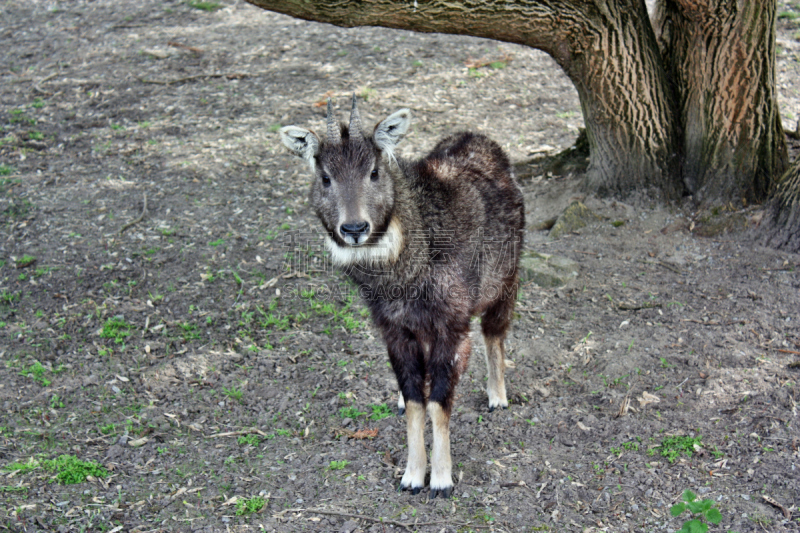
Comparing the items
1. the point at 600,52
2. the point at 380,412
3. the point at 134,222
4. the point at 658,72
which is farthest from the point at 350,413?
the point at 658,72

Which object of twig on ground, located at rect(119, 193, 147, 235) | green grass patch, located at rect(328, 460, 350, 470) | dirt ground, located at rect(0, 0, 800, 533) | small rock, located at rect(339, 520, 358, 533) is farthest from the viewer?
twig on ground, located at rect(119, 193, 147, 235)

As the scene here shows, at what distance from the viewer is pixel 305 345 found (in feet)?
20.7

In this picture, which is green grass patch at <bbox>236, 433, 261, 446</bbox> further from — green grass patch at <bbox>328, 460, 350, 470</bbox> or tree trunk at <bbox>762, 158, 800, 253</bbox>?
tree trunk at <bbox>762, 158, 800, 253</bbox>

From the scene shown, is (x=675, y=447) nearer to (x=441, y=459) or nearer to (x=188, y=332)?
(x=441, y=459)

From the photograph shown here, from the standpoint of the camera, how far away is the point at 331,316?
6.71 m

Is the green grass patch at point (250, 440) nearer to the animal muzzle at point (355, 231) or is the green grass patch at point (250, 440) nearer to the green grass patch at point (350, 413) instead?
the green grass patch at point (350, 413)

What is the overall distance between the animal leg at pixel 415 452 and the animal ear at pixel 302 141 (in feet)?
6.28

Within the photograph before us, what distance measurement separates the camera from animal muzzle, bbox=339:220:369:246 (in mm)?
4371

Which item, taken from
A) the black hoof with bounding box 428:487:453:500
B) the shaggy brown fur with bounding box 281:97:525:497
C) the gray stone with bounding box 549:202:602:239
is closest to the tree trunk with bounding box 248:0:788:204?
the gray stone with bounding box 549:202:602:239

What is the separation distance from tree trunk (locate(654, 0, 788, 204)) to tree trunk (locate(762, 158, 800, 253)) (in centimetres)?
42

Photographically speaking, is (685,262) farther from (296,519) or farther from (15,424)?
(15,424)

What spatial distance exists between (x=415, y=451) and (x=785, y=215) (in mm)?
4472

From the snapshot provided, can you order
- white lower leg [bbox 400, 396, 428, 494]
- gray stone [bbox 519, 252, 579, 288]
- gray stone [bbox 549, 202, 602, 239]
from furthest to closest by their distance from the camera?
gray stone [bbox 549, 202, 602, 239]
gray stone [bbox 519, 252, 579, 288]
white lower leg [bbox 400, 396, 428, 494]

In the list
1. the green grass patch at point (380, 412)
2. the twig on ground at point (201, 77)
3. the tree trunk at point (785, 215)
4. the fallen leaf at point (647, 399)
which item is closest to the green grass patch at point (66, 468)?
the green grass patch at point (380, 412)
